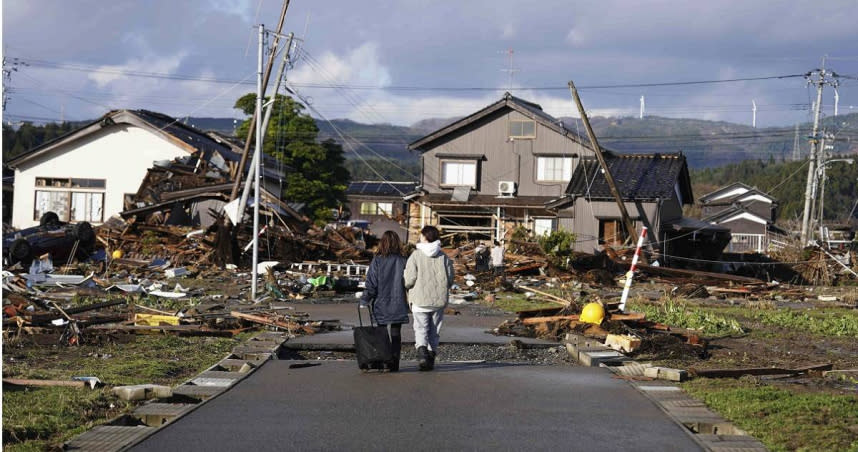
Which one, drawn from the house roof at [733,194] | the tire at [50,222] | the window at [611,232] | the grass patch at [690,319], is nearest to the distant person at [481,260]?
the window at [611,232]

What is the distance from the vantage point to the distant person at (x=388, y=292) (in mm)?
11391

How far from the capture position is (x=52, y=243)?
111 feet

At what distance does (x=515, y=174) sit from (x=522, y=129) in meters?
2.15

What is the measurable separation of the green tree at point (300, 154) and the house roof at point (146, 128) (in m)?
11.4

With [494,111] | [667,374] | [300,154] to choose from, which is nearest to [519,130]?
[494,111]

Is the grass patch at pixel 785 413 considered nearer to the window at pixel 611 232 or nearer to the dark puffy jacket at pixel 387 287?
the dark puffy jacket at pixel 387 287

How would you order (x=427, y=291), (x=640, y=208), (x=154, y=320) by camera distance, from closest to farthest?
1. (x=427, y=291)
2. (x=154, y=320)
3. (x=640, y=208)

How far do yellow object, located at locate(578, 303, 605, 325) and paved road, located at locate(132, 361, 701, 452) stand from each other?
4.66 m

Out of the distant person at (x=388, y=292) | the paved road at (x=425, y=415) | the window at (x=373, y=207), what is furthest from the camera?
the window at (x=373, y=207)

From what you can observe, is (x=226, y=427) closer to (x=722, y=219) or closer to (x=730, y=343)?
(x=730, y=343)

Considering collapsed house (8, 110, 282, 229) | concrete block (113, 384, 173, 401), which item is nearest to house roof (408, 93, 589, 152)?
collapsed house (8, 110, 282, 229)

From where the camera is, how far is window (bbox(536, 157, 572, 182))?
45750 mm

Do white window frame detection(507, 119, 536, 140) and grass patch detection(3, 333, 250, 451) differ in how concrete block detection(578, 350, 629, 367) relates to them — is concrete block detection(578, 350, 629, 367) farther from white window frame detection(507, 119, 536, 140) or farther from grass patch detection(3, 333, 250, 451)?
white window frame detection(507, 119, 536, 140)

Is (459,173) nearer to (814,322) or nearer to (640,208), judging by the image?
(640,208)
